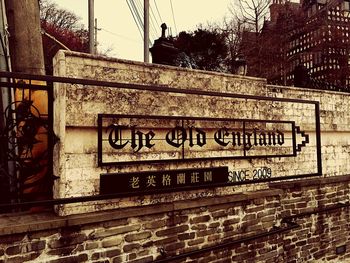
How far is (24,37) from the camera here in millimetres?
5668

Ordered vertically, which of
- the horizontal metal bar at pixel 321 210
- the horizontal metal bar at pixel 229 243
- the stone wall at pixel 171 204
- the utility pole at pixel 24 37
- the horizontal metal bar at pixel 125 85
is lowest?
the horizontal metal bar at pixel 229 243

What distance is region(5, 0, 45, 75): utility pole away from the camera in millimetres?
5578

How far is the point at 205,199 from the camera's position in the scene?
4832mm

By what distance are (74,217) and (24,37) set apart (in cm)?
345

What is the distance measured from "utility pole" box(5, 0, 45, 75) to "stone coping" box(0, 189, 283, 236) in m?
2.70

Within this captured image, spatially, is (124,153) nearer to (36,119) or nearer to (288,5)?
(36,119)

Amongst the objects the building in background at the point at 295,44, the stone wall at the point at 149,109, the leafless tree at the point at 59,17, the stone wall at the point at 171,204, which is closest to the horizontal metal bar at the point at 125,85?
the stone wall at the point at 149,109

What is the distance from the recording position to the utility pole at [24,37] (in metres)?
5.58

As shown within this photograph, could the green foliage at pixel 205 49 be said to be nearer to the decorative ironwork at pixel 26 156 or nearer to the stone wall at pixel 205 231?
the stone wall at pixel 205 231

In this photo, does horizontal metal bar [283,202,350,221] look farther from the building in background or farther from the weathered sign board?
the building in background

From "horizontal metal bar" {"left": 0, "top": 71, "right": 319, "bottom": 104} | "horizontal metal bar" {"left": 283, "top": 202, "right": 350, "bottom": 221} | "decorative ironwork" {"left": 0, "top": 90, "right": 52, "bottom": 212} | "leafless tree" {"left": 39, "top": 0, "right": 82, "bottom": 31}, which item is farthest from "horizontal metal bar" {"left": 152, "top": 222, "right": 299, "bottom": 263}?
"leafless tree" {"left": 39, "top": 0, "right": 82, "bottom": 31}

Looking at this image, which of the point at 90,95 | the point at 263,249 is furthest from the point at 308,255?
the point at 90,95

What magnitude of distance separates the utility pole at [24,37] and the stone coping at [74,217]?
106 inches

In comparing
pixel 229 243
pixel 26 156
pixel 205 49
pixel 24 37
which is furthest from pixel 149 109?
pixel 205 49
